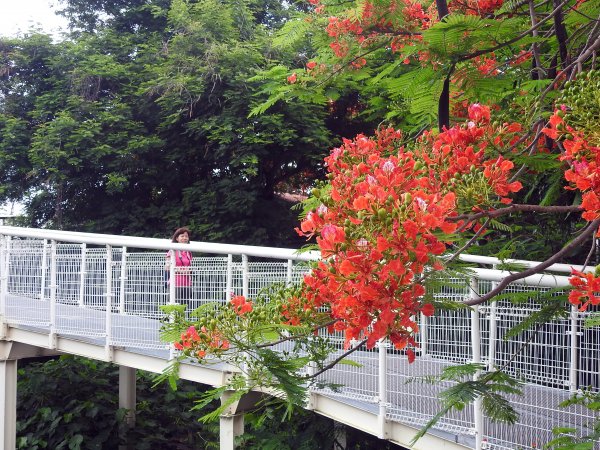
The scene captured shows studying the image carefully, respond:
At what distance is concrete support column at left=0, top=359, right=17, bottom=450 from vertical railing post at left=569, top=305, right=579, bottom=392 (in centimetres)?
598

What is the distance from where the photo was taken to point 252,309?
8.16ft

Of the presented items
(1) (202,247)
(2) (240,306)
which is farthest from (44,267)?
(2) (240,306)

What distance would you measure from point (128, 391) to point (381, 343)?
19.1 ft

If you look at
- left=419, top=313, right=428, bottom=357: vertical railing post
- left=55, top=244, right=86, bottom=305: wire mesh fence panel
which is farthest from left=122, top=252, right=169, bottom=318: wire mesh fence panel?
left=419, top=313, right=428, bottom=357: vertical railing post

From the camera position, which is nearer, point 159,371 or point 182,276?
point 182,276

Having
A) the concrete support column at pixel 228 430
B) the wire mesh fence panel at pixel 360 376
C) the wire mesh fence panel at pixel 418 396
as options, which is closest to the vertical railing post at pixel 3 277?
the concrete support column at pixel 228 430

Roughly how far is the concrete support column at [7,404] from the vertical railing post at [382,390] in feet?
15.4

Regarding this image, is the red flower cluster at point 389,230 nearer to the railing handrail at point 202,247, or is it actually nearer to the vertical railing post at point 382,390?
the railing handrail at point 202,247

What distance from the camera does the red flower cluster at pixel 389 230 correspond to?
1.88 m

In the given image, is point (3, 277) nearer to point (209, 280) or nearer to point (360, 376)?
point (209, 280)

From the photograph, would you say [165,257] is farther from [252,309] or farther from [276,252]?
[252,309]

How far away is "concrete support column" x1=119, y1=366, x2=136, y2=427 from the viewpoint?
9.36 metres

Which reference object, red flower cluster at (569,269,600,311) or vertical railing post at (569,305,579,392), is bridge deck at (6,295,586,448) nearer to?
vertical railing post at (569,305,579,392)

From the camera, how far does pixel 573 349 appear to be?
11.5 ft
